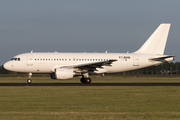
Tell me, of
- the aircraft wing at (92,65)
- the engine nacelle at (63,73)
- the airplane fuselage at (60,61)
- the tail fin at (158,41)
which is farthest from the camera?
the tail fin at (158,41)

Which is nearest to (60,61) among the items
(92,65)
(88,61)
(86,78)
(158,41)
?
(88,61)

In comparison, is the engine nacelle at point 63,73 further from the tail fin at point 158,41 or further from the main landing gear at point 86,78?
the tail fin at point 158,41

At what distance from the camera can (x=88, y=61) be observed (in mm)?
38750

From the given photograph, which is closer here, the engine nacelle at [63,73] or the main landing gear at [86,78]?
the engine nacelle at [63,73]

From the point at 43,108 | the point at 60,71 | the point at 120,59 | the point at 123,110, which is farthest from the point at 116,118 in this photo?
the point at 120,59

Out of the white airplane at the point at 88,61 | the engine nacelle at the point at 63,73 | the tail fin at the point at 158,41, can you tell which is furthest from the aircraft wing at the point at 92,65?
the tail fin at the point at 158,41

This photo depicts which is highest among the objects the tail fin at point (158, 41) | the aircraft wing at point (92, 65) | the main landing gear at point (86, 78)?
the tail fin at point (158, 41)

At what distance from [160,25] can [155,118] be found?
33174 millimetres

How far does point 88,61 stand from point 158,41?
38.0 feet

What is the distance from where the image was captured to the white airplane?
1430 inches

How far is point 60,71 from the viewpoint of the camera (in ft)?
112

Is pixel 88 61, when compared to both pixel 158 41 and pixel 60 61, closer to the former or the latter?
pixel 60 61

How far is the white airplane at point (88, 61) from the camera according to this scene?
36.3 metres

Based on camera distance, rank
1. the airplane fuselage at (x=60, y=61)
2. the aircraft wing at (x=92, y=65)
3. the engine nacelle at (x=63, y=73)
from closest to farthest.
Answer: the engine nacelle at (x=63, y=73) → the aircraft wing at (x=92, y=65) → the airplane fuselage at (x=60, y=61)
